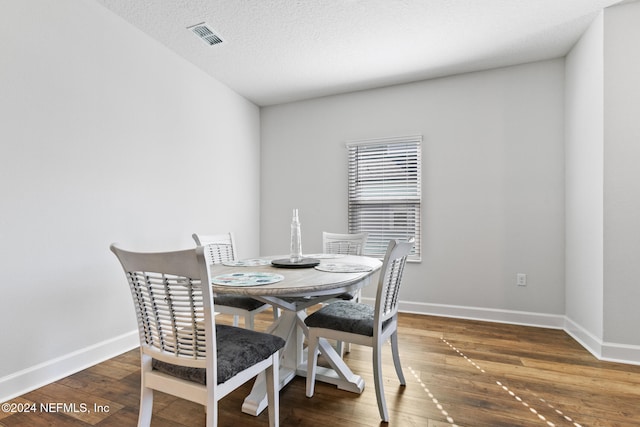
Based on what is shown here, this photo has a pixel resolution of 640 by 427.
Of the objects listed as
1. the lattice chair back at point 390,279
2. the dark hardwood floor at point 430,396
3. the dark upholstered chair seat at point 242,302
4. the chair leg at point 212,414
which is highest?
the lattice chair back at point 390,279

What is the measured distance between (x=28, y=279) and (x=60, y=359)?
57 cm

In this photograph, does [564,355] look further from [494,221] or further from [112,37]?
[112,37]

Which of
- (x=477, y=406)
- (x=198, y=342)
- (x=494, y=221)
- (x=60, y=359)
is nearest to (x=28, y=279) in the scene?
(x=60, y=359)

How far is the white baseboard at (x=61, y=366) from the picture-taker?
1.87 metres

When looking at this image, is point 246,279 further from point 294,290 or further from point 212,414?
point 212,414

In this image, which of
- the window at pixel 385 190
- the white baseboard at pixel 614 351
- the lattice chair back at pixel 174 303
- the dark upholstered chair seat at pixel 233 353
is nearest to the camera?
the lattice chair back at pixel 174 303

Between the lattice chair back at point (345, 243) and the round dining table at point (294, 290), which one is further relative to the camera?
the lattice chair back at point (345, 243)

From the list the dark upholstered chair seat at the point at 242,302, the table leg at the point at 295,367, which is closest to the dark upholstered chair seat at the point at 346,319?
the table leg at the point at 295,367

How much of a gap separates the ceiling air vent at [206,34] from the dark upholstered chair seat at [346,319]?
2.37 meters

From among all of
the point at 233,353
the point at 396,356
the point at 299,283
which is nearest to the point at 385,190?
the point at 396,356

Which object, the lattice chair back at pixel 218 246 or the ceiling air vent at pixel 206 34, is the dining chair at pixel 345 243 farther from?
the ceiling air vent at pixel 206 34

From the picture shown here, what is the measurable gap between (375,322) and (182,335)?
0.91 meters

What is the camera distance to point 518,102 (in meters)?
3.20

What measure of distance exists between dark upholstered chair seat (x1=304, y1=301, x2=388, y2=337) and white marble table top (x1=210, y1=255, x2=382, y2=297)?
0.20m
